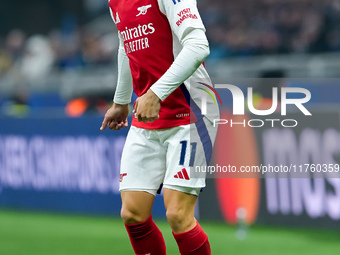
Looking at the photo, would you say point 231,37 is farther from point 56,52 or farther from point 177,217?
point 177,217

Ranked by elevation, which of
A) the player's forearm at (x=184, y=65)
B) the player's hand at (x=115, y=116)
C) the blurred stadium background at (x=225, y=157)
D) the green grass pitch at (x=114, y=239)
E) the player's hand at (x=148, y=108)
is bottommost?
the green grass pitch at (x=114, y=239)

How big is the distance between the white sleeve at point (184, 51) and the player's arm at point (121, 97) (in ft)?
2.43

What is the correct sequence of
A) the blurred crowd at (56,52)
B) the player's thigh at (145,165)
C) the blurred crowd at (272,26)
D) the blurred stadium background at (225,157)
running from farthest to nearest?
the blurred crowd at (56,52) → the blurred crowd at (272,26) → the blurred stadium background at (225,157) → the player's thigh at (145,165)

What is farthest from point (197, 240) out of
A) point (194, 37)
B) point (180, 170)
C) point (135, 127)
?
point (194, 37)

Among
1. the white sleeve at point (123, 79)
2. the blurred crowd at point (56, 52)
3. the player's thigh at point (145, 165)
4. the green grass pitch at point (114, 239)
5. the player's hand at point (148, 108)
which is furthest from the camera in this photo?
the blurred crowd at point (56, 52)

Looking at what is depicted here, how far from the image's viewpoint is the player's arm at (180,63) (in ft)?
12.5

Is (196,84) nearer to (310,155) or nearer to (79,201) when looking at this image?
(310,155)

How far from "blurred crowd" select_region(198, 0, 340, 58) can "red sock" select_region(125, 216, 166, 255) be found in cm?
882

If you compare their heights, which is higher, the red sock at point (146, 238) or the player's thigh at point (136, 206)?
the player's thigh at point (136, 206)

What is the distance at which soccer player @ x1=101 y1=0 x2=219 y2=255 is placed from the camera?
4094 mm

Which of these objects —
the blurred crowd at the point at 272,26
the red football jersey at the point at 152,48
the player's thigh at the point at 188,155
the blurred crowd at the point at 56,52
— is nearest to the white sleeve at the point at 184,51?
the red football jersey at the point at 152,48

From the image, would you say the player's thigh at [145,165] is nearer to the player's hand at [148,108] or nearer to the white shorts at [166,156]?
the white shorts at [166,156]

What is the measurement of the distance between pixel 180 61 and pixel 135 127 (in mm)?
682

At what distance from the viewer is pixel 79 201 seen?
28.6 feet
